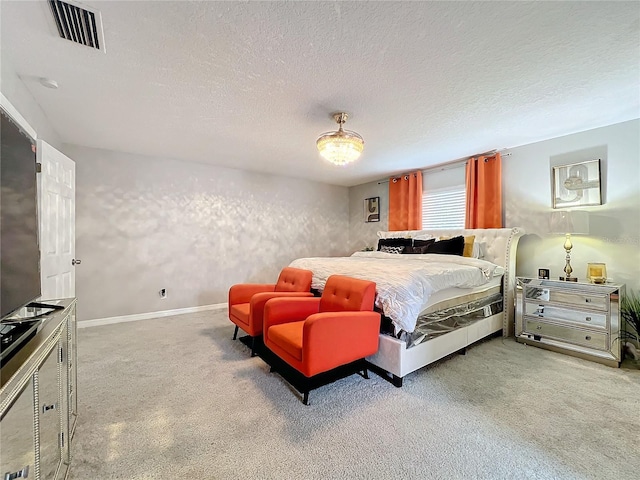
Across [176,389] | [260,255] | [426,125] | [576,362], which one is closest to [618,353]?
[576,362]

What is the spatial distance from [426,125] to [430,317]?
6.57ft

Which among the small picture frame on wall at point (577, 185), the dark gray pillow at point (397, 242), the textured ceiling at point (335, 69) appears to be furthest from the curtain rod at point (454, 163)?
the dark gray pillow at point (397, 242)

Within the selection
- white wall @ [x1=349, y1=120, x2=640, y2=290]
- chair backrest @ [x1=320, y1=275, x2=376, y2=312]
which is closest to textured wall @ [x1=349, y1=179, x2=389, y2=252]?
white wall @ [x1=349, y1=120, x2=640, y2=290]

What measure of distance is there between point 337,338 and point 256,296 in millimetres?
1100

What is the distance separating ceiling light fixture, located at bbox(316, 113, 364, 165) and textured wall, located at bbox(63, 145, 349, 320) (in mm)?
2728

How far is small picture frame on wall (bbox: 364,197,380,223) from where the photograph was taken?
5613mm

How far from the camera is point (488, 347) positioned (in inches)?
119

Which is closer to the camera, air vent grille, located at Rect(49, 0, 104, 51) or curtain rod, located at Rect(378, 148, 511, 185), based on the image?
air vent grille, located at Rect(49, 0, 104, 51)

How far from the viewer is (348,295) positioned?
238 centimetres

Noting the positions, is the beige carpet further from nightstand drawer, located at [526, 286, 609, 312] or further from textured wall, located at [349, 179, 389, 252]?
textured wall, located at [349, 179, 389, 252]

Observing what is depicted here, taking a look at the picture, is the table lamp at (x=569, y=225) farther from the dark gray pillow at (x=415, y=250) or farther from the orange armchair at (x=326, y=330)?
the orange armchair at (x=326, y=330)

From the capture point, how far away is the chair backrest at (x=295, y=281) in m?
3.13

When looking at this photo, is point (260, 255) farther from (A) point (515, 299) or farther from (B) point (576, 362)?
(B) point (576, 362)

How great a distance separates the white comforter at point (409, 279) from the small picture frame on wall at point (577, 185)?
3.57 feet
